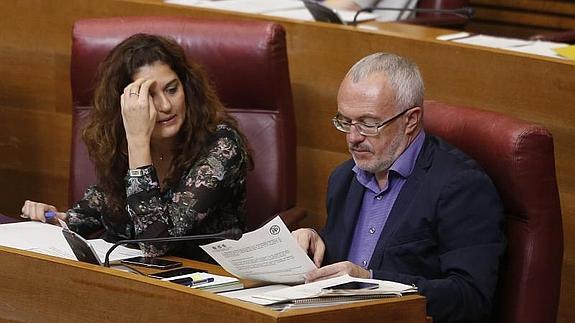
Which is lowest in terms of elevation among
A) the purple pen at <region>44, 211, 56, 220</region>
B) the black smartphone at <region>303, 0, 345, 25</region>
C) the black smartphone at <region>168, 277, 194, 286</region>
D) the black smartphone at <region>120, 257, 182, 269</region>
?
the black smartphone at <region>168, 277, 194, 286</region>

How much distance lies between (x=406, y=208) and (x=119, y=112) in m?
0.82

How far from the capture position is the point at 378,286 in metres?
2.22

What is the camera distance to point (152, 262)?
108 inches

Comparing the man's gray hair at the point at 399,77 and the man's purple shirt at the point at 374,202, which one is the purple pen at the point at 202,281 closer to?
the man's purple shirt at the point at 374,202

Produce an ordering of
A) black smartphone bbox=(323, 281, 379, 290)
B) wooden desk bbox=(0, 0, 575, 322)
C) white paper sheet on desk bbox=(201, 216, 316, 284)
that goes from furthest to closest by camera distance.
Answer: wooden desk bbox=(0, 0, 575, 322), white paper sheet on desk bbox=(201, 216, 316, 284), black smartphone bbox=(323, 281, 379, 290)

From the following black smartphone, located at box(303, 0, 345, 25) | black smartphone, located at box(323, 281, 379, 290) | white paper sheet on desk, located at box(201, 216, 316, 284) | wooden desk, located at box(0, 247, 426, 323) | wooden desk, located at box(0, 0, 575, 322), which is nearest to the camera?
wooden desk, located at box(0, 247, 426, 323)

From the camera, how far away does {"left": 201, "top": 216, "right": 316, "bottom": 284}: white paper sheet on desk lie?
7.71ft

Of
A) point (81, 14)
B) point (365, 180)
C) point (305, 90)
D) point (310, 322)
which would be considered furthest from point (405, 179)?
point (81, 14)

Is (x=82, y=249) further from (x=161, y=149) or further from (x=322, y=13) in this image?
(x=322, y=13)

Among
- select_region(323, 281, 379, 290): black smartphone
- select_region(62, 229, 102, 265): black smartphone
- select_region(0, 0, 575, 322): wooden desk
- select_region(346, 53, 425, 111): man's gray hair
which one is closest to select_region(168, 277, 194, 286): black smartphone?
select_region(62, 229, 102, 265): black smartphone

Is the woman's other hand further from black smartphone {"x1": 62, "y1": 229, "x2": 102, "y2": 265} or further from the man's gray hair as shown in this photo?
the man's gray hair

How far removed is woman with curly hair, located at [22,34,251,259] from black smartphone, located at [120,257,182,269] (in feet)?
0.48

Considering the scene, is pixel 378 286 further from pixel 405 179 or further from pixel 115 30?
pixel 115 30

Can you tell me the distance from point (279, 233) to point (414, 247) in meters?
0.37
